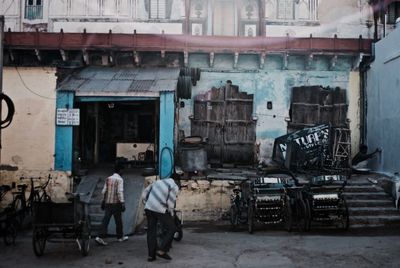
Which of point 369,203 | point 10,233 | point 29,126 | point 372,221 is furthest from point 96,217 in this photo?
point 369,203

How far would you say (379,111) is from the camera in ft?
52.1

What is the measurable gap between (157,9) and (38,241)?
12.4 m

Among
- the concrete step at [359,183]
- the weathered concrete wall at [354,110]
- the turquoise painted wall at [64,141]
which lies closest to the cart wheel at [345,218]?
the concrete step at [359,183]

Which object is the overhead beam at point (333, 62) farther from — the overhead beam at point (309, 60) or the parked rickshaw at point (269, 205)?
the parked rickshaw at point (269, 205)

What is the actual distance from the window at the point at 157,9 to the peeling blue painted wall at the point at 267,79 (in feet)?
8.49

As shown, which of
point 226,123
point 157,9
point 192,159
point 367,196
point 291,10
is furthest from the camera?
point 291,10

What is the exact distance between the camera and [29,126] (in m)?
14.7

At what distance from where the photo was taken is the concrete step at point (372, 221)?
478 inches

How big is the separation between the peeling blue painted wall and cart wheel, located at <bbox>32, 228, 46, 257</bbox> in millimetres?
9348

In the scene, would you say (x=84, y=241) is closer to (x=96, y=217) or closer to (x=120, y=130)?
(x=96, y=217)

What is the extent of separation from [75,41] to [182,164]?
6.38 m

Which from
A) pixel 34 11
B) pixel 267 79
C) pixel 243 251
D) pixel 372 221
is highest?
pixel 34 11

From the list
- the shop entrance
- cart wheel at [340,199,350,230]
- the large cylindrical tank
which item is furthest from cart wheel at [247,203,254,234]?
the shop entrance

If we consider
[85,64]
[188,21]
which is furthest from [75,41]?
[188,21]
